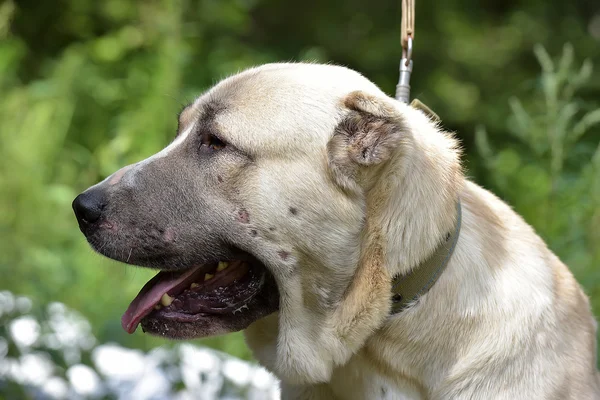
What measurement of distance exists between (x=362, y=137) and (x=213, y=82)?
84.2 inches

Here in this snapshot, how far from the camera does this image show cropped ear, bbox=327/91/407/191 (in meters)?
2.72

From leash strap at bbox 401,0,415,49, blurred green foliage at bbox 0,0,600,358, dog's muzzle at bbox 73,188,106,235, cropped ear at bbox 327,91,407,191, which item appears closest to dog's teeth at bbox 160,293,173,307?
dog's muzzle at bbox 73,188,106,235

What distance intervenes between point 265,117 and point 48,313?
1.96m

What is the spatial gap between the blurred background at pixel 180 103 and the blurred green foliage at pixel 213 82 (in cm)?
2

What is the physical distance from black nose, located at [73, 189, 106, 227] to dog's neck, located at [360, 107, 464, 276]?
0.94 metres

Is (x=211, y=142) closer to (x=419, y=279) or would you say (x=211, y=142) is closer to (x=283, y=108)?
(x=283, y=108)

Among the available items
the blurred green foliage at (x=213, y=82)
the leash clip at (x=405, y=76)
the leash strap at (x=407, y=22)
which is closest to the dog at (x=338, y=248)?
Result: the leash clip at (x=405, y=76)

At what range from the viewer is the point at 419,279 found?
107 inches

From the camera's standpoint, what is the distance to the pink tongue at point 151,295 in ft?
9.59

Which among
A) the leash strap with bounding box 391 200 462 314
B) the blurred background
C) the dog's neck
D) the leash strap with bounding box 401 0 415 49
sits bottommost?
the blurred background

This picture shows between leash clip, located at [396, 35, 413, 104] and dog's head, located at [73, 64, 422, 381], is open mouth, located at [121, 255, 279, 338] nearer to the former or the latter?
dog's head, located at [73, 64, 422, 381]

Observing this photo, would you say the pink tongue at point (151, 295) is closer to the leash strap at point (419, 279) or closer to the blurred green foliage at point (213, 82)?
the leash strap at point (419, 279)

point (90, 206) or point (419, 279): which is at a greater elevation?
point (419, 279)

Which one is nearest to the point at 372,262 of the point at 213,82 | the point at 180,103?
the point at 180,103
